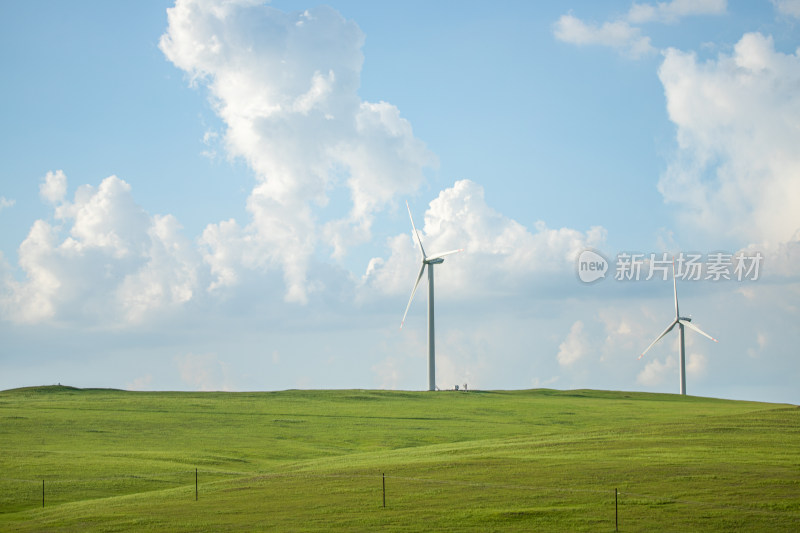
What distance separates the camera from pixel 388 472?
41.3 meters

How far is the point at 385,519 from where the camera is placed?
1236 inches

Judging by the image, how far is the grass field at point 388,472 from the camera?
1226 inches

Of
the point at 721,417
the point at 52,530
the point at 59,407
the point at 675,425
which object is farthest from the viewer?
the point at 59,407

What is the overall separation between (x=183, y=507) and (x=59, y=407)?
174 ft

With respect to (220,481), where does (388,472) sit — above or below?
above

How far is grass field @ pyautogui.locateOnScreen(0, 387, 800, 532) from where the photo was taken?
102ft

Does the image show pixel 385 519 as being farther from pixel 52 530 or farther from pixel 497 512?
pixel 52 530

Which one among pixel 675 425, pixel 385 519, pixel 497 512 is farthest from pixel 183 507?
pixel 675 425

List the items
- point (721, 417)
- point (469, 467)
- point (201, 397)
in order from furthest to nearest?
1. point (201, 397)
2. point (721, 417)
3. point (469, 467)

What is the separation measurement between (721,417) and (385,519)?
3689 centimetres

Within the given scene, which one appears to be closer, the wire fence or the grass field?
the grass field

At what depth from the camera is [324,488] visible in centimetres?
3812

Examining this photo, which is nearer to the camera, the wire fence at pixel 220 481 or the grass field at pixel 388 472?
the grass field at pixel 388 472

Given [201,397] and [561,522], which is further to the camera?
[201,397]
